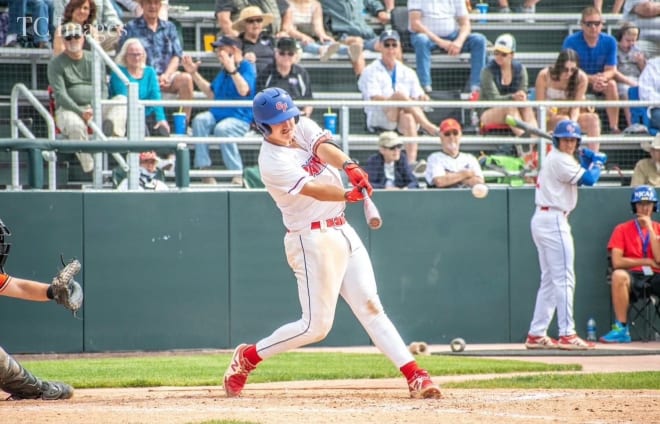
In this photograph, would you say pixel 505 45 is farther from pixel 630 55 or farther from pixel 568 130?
pixel 568 130

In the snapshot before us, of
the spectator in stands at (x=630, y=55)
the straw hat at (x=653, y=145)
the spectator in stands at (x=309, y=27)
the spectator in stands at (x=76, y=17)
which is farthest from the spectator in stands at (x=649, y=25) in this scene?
the spectator in stands at (x=76, y=17)

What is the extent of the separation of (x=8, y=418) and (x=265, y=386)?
2.35 metres

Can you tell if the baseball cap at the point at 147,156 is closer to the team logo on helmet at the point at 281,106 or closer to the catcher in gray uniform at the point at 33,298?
the catcher in gray uniform at the point at 33,298

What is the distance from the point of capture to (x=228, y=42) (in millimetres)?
13133

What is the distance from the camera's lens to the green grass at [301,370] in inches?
316

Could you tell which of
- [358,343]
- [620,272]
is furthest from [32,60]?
[620,272]

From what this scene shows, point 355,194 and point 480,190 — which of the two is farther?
point 480,190

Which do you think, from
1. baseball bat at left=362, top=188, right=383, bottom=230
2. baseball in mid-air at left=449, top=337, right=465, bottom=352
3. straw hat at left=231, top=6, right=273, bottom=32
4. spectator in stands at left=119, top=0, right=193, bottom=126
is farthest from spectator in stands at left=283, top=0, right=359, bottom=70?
baseball bat at left=362, top=188, right=383, bottom=230

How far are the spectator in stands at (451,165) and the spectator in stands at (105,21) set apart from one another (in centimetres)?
385

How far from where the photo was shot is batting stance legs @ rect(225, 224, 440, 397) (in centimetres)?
679

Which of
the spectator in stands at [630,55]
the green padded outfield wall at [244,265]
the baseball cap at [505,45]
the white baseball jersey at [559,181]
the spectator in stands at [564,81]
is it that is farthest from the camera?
the spectator in stands at [630,55]

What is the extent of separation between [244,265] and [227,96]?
2.16m

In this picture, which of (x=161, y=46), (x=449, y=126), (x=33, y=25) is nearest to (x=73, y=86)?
(x=33, y=25)

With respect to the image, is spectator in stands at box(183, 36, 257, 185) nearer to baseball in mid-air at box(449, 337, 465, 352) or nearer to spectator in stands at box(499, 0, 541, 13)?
baseball in mid-air at box(449, 337, 465, 352)
